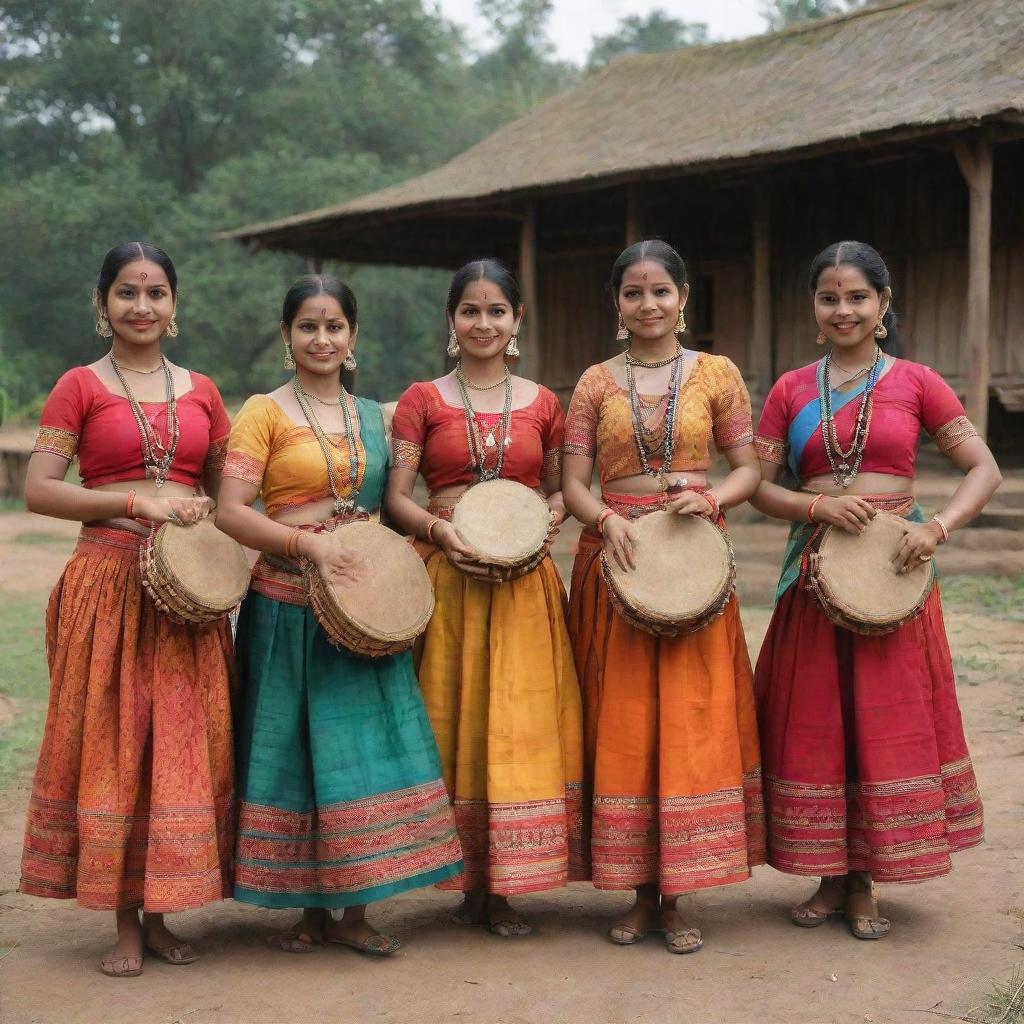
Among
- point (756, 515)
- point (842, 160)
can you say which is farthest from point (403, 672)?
point (842, 160)

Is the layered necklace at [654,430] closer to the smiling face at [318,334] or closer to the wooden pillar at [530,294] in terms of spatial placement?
the smiling face at [318,334]

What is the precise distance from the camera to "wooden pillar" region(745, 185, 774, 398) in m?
11.7

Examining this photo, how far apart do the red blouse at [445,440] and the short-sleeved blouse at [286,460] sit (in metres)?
0.10

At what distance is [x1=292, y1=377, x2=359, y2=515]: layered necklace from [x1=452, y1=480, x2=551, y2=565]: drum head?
0.96ft

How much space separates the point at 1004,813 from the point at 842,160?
25.2ft

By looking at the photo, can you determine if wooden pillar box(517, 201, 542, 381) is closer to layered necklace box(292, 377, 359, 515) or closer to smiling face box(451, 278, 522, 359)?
smiling face box(451, 278, 522, 359)

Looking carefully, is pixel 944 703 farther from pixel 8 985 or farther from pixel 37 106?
pixel 37 106

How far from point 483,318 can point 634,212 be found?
8.86m

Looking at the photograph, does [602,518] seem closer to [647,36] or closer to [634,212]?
[634,212]

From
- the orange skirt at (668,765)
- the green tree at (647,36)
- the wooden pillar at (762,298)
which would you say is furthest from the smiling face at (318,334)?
the green tree at (647,36)

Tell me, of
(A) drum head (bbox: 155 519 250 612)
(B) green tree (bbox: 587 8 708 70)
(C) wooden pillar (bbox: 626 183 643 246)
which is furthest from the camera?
(B) green tree (bbox: 587 8 708 70)

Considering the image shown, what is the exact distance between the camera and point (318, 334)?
339cm

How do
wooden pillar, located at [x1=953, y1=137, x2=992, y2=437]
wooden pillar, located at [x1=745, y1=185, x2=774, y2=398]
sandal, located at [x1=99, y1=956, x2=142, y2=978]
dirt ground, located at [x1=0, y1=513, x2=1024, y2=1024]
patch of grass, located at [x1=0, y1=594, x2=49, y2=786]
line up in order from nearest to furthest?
1. dirt ground, located at [x1=0, y1=513, x2=1024, y2=1024]
2. sandal, located at [x1=99, y1=956, x2=142, y2=978]
3. patch of grass, located at [x1=0, y1=594, x2=49, y2=786]
4. wooden pillar, located at [x1=953, y1=137, x2=992, y2=437]
5. wooden pillar, located at [x1=745, y1=185, x2=774, y2=398]

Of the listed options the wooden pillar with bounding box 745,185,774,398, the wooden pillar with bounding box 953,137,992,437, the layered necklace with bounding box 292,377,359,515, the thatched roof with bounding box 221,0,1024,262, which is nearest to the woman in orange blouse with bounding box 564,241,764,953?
the layered necklace with bounding box 292,377,359,515
